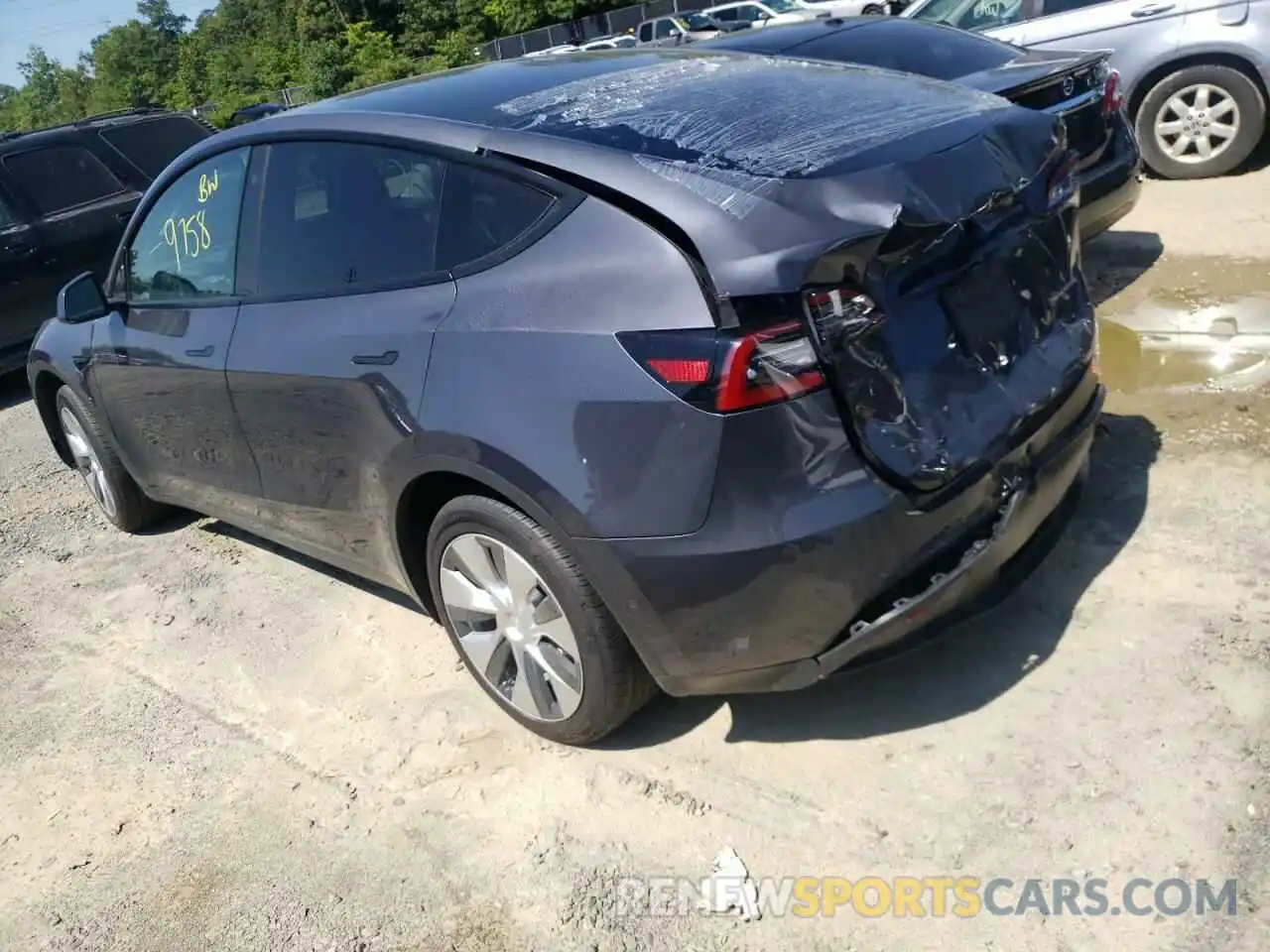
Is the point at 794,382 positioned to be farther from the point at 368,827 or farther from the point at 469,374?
the point at 368,827

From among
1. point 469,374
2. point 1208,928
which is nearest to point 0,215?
point 469,374

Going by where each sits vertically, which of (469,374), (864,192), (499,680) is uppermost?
(864,192)

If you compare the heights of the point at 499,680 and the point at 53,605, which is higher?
the point at 499,680

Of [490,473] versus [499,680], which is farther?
[499,680]

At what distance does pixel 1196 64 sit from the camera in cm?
736

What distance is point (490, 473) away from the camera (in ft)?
9.04

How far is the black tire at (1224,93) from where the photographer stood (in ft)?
23.8

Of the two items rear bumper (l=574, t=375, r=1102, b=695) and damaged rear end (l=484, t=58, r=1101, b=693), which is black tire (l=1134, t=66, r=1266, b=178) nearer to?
damaged rear end (l=484, t=58, r=1101, b=693)

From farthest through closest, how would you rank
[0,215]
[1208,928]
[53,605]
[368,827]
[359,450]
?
[0,215] < [53,605] < [359,450] < [368,827] < [1208,928]

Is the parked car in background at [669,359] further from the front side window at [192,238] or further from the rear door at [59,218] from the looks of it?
the rear door at [59,218]

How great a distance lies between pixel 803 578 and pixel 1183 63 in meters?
6.55

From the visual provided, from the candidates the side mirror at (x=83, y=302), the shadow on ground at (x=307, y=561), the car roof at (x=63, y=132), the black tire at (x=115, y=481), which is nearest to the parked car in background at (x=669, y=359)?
the shadow on ground at (x=307, y=561)

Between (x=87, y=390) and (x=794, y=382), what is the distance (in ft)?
12.1

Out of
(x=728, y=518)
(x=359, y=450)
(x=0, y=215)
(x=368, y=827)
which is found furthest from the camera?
(x=0, y=215)
